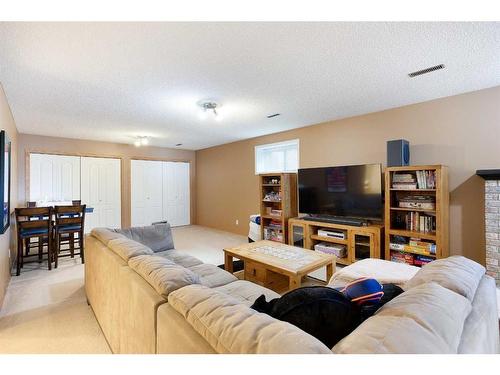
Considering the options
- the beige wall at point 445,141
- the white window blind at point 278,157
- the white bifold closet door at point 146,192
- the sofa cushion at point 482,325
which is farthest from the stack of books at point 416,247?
the white bifold closet door at point 146,192

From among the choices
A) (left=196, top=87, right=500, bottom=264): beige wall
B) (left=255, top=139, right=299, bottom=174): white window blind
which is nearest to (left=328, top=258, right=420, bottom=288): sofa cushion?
(left=196, top=87, right=500, bottom=264): beige wall

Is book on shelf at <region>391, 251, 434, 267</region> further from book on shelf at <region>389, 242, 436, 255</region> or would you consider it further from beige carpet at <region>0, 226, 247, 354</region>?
beige carpet at <region>0, 226, 247, 354</region>

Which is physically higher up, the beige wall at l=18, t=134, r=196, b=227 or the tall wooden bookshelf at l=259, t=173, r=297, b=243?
the beige wall at l=18, t=134, r=196, b=227

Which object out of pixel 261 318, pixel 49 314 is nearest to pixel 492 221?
pixel 261 318

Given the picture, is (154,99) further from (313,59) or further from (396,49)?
(396,49)

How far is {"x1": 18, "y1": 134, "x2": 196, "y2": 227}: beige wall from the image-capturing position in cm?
482

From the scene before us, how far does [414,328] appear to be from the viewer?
2.40 ft

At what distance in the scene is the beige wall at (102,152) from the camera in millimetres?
4820

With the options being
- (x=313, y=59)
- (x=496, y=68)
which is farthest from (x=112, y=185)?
(x=496, y=68)

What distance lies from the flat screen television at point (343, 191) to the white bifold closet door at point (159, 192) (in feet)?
13.2

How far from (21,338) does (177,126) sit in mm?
3353

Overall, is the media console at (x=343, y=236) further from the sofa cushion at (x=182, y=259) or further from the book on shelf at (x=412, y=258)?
the sofa cushion at (x=182, y=259)

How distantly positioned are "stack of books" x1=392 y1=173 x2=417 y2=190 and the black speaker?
0.15 m

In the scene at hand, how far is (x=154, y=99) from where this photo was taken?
9.80ft
